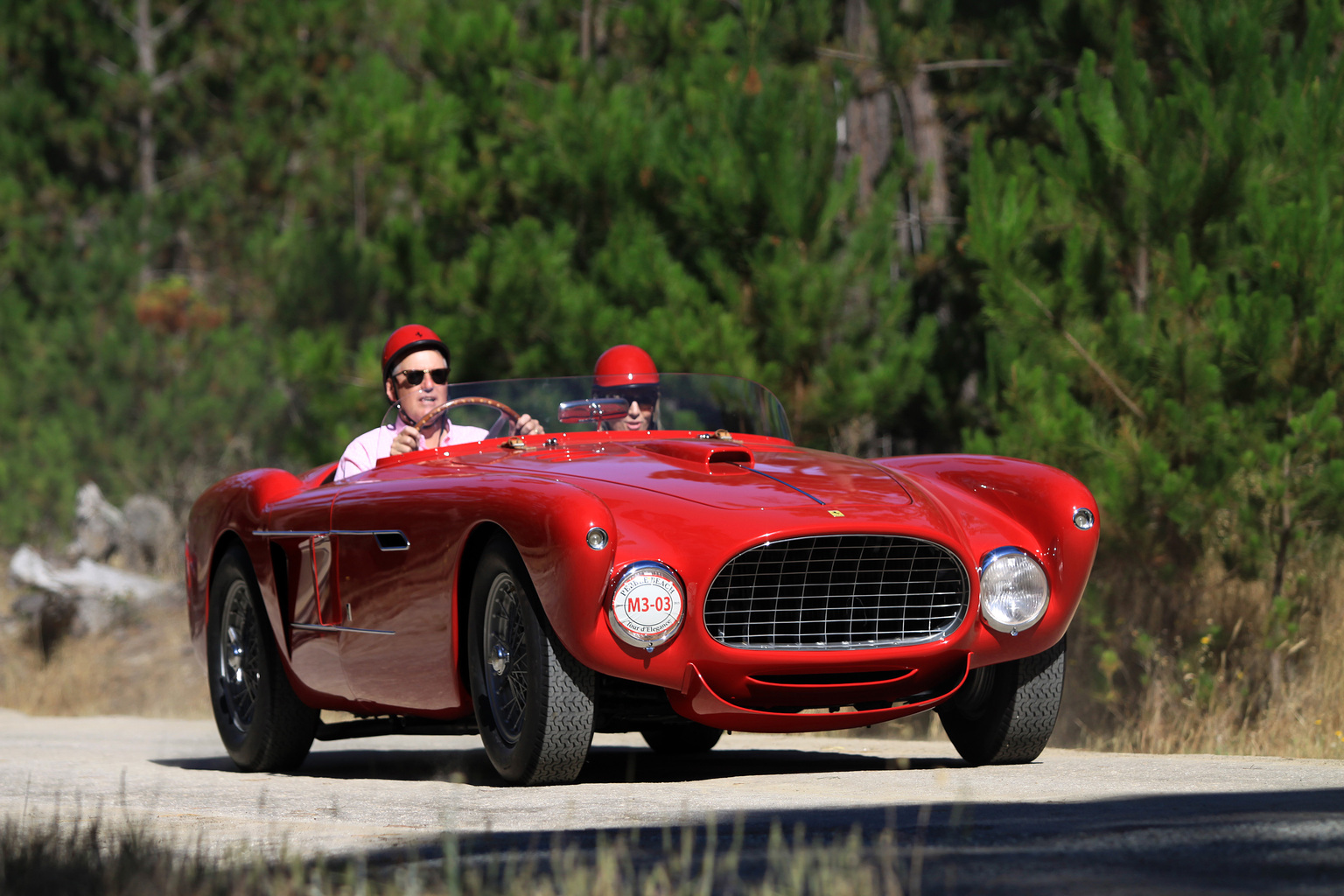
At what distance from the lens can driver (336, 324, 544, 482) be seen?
6992mm

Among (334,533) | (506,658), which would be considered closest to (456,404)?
(334,533)

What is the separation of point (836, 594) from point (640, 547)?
26.7 inches

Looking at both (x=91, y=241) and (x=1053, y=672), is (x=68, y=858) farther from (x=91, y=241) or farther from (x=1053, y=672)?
(x=91, y=241)

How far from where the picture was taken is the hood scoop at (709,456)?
5.81 meters

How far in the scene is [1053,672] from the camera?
234 inches

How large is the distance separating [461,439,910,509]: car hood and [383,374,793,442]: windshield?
1.34ft

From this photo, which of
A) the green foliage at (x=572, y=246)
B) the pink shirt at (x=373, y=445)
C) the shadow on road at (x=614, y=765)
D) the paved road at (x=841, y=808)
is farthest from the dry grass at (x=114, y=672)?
the pink shirt at (x=373, y=445)

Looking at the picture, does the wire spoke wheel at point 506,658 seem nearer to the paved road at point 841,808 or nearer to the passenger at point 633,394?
the paved road at point 841,808

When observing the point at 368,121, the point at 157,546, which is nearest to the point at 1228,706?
the point at 368,121

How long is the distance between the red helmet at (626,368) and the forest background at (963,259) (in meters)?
2.69

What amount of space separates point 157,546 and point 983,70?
10948 millimetres

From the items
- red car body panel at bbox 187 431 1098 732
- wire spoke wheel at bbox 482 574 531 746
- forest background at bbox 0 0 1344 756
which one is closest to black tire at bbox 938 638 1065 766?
red car body panel at bbox 187 431 1098 732

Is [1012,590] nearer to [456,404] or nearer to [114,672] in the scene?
[456,404]

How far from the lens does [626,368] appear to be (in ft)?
26.0
